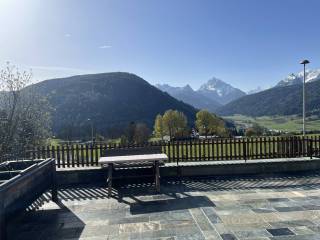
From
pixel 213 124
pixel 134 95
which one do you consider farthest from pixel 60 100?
pixel 213 124

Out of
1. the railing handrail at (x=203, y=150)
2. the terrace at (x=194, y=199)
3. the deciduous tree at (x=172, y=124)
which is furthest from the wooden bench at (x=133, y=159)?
the deciduous tree at (x=172, y=124)

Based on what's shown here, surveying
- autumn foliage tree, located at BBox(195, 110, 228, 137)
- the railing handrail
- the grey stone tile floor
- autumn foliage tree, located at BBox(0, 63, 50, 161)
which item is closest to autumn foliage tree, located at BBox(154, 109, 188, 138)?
autumn foliage tree, located at BBox(195, 110, 228, 137)

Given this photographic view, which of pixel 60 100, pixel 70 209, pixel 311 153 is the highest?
pixel 60 100

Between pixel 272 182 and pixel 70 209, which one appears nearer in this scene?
pixel 70 209

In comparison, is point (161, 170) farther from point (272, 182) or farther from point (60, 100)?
point (60, 100)

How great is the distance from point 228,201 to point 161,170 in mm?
3217

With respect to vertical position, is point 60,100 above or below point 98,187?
above

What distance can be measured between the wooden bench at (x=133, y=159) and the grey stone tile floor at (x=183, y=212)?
597mm

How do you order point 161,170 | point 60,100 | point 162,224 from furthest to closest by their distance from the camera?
point 60,100, point 161,170, point 162,224

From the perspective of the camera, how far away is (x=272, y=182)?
9.37 meters

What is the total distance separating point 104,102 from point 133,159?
141896mm

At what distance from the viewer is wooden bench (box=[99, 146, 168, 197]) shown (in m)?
8.53

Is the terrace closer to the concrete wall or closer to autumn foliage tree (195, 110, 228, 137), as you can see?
the concrete wall

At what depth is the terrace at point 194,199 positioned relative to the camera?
5.79m
